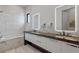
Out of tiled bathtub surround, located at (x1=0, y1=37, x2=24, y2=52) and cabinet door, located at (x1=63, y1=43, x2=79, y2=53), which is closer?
cabinet door, located at (x1=63, y1=43, x2=79, y2=53)

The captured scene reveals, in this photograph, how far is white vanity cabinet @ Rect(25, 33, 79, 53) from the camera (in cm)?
120

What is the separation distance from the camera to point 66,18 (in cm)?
148

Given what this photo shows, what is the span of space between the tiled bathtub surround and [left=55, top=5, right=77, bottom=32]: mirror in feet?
2.01

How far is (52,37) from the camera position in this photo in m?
1.39

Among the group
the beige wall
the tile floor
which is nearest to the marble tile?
the tile floor

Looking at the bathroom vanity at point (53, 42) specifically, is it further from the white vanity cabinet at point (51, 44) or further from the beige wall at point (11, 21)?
the beige wall at point (11, 21)

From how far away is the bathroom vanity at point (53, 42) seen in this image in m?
1.16

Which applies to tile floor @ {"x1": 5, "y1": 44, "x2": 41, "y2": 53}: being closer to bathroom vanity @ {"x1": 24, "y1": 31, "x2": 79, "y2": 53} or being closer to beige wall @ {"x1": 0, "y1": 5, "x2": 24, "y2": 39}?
bathroom vanity @ {"x1": 24, "y1": 31, "x2": 79, "y2": 53}

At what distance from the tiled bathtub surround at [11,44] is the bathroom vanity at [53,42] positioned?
11 centimetres

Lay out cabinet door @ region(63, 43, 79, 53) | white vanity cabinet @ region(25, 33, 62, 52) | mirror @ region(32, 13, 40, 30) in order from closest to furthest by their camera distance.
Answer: cabinet door @ region(63, 43, 79, 53) → white vanity cabinet @ region(25, 33, 62, 52) → mirror @ region(32, 13, 40, 30)

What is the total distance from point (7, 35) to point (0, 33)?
0.36 ft

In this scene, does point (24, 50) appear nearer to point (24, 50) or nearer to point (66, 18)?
point (24, 50)

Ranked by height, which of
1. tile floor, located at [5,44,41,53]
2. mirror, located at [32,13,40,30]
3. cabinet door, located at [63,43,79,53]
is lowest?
tile floor, located at [5,44,41,53]
